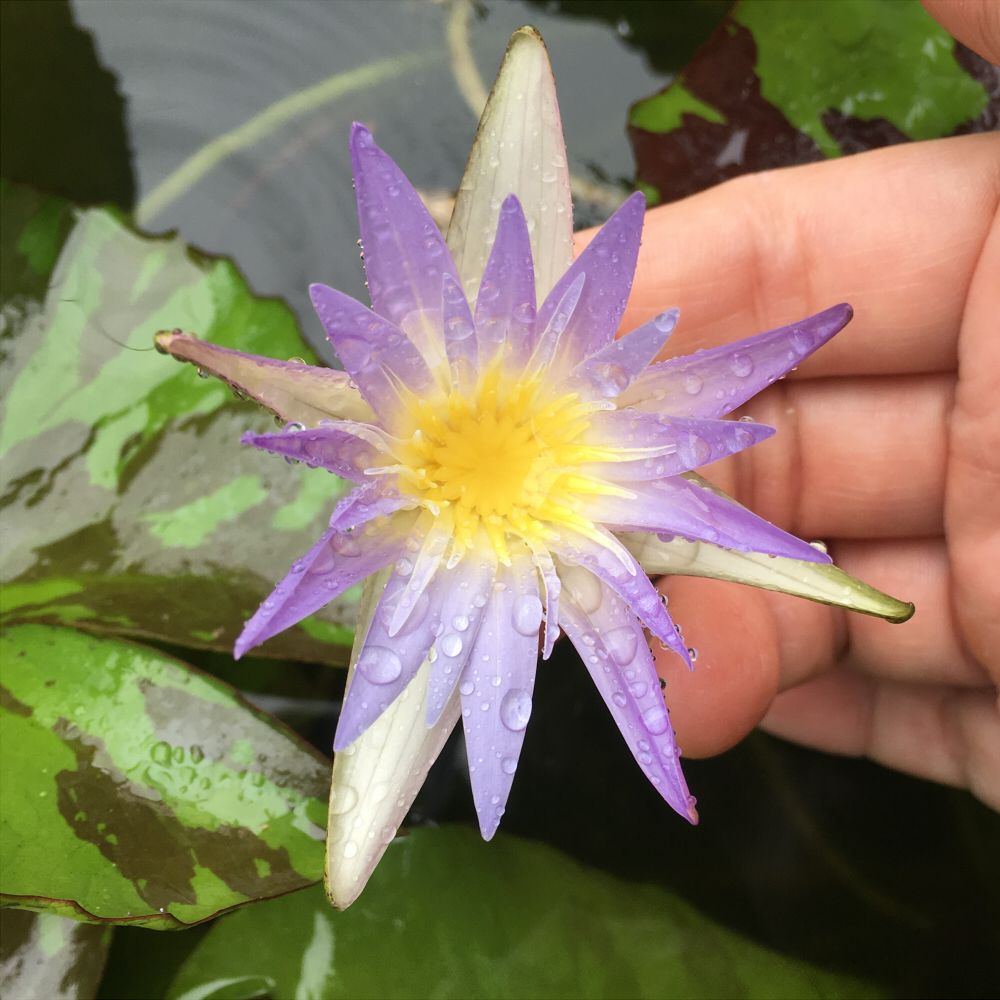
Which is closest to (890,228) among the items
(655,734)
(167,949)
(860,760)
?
(655,734)

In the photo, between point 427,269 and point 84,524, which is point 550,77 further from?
point 84,524

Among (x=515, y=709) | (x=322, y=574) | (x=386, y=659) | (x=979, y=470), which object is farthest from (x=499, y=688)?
(x=979, y=470)

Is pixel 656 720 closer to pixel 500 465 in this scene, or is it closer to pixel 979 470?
pixel 500 465

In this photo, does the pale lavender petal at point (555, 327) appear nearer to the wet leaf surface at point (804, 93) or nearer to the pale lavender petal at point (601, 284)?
the pale lavender petal at point (601, 284)

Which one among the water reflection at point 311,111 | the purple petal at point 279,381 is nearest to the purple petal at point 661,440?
the purple petal at point 279,381

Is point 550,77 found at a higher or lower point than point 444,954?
higher

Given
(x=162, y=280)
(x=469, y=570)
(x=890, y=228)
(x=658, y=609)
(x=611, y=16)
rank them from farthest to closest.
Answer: (x=611, y=16)
(x=162, y=280)
(x=890, y=228)
(x=469, y=570)
(x=658, y=609)
